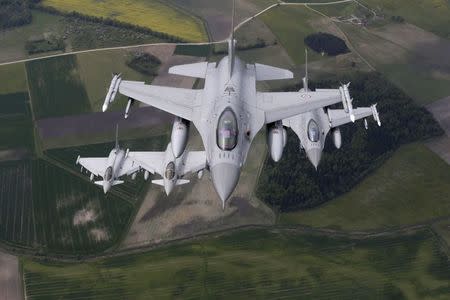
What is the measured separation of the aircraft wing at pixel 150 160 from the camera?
76312mm

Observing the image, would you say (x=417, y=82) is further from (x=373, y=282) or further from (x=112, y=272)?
(x=112, y=272)

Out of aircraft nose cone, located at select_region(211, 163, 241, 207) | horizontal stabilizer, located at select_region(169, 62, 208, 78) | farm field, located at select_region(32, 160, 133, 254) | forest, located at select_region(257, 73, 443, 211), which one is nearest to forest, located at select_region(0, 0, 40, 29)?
farm field, located at select_region(32, 160, 133, 254)

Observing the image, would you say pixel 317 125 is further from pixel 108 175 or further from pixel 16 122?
pixel 16 122

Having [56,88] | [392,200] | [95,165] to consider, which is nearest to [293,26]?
[56,88]

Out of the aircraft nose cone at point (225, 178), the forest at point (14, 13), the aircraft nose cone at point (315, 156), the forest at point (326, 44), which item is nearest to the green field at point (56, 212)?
the aircraft nose cone at point (225, 178)

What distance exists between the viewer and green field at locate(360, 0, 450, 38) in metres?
136

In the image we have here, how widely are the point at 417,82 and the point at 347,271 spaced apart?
58.9 meters

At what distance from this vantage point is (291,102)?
6962 centimetres

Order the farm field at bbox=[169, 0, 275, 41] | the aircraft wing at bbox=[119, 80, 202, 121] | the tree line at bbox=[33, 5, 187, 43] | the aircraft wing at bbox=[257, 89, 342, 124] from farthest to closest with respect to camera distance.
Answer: the farm field at bbox=[169, 0, 275, 41]
the tree line at bbox=[33, 5, 187, 43]
the aircraft wing at bbox=[119, 80, 202, 121]
the aircraft wing at bbox=[257, 89, 342, 124]

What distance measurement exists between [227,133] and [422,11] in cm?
11068

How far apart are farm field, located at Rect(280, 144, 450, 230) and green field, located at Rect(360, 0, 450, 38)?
58.5m

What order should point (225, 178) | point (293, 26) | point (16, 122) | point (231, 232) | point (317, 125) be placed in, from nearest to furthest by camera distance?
point (225, 178), point (317, 125), point (231, 232), point (16, 122), point (293, 26)

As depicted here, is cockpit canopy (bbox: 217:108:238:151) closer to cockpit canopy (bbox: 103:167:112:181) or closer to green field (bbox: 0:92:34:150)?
cockpit canopy (bbox: 103:167:112:181)

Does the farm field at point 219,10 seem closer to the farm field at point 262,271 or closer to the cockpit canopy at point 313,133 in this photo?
the cockpit canopy at point 313,133
